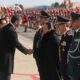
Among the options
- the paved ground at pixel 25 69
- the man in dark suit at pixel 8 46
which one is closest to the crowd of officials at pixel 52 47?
the man in dark suit at pixel 8 46

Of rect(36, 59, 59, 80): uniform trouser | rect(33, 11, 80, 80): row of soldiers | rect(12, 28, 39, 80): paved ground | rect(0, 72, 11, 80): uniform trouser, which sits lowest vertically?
rect(12, 28, 39, 80): paved ground

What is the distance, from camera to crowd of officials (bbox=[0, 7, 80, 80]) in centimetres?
714

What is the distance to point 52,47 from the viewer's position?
8453mm

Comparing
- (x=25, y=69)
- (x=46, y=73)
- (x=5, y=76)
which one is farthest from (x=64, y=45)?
(x=25, y=69)

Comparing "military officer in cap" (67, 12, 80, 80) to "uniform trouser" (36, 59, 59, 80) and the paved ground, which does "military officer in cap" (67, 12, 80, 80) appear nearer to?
"uniform trouser" (36, 59, 59, 80)

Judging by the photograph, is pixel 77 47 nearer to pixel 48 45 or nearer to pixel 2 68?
pixel 48 45

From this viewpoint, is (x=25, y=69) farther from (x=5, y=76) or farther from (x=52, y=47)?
(x=52, y=47)

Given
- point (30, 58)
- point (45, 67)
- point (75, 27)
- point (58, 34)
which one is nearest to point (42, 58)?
point (45, 67)

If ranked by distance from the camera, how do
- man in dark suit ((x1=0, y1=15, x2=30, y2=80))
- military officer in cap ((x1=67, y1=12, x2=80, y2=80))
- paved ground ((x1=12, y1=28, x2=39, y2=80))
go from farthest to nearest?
paved ground ((x1=12, y1=28, x2=39, y2=80)) < man in dark suit ((x1=0, y1=15, x2=30, y2=80)) < military officer in cap ((x1=67, y1=12, x2=80, y2=80))

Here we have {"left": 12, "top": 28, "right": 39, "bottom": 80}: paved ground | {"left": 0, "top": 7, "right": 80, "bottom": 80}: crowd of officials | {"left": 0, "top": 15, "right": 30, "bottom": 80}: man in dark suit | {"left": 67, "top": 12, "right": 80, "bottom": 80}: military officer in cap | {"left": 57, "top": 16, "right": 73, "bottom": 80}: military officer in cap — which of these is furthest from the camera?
{"left": 12, "top": 28, "right": 39, "bottom": 80}: paved ground

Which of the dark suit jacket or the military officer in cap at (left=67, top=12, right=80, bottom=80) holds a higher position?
the military officer in cap at (left=67, top=12, right=80, bottom=80)

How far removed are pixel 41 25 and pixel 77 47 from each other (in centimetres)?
212

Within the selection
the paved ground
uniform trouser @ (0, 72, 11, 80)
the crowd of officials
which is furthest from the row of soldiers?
the paved ground

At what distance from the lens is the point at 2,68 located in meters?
9.37
